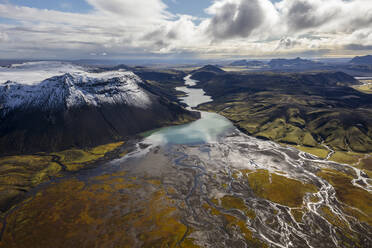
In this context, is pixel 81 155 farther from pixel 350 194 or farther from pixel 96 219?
pixel 350 194

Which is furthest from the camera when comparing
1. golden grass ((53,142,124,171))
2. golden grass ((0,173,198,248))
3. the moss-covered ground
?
golden grass ((53,142,124,171))

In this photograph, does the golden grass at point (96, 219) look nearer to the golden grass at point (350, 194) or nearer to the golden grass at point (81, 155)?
the golden grass at point (81, 155)

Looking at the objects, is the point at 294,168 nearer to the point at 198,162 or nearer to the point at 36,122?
the point at 198,162

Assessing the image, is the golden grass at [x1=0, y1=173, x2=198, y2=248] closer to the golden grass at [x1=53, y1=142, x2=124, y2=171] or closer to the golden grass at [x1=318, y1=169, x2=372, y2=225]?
the golden grass at [x1=53, y1=142, x2=124, y2=171]

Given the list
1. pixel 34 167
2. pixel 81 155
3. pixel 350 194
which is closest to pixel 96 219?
pixel 34 167

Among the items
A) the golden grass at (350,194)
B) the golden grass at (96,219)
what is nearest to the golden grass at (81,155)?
the golden grass at (96,219)

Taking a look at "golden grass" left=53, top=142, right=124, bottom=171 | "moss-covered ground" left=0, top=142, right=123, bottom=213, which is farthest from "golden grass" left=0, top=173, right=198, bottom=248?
"golden grass" left=53, top=142, right=124, bottom=171

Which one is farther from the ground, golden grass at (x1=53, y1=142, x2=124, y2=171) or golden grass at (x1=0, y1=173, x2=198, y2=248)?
golden grass at (x1=0, y1=173, x2=198, y2=248)

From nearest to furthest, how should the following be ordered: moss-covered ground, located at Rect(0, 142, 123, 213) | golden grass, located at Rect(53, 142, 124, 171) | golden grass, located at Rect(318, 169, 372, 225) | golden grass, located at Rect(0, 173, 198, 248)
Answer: golden grass, located at Rect(0, 173, 198, 248) → golden grass, located at Rect(318, 169, 372, 225) → moss-covered ground, located at Rect(0, 142, 123, 213) → golden grass, located at Rect(53, 142, 124, 171)

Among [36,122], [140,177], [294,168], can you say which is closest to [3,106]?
[36,122]

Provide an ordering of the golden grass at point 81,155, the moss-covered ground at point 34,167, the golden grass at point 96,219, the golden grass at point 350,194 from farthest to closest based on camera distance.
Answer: the golden grass at point 81,155 < the moss-covered ground at point 34,167 < the golden grass at point 350,194 < the golden grass at point 96,219

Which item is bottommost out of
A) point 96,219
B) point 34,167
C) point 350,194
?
point 350,194
